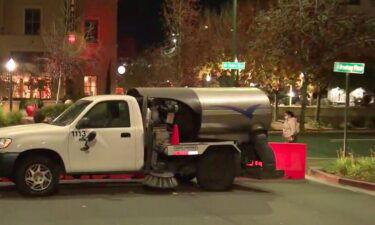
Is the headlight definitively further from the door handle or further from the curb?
the curb

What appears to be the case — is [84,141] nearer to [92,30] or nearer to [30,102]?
[30,102]

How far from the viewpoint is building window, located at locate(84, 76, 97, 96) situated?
4506 cm

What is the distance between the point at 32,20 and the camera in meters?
44.9

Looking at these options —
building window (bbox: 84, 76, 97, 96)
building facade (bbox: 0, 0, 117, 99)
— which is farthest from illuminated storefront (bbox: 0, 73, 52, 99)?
building window (bbox: 84, 76, 97, 96)

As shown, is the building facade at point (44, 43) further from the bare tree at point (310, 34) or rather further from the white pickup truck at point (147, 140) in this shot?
the white pickup truck at point (147, 140)

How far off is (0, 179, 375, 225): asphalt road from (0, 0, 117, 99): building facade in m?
30.3

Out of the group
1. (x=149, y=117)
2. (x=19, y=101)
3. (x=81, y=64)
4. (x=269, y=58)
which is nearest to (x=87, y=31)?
(x=81, y=64)

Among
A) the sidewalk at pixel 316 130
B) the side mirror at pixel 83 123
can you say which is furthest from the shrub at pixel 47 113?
the side mirror at pixel 83 123

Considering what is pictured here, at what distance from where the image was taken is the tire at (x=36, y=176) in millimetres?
11109

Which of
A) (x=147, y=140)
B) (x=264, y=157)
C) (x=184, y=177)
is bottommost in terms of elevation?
(x=184, y=177)

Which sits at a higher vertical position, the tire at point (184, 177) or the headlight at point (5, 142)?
the headlight at point (5, 142)

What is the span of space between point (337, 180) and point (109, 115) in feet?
19.0

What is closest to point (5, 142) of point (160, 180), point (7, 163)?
point (7, 163)

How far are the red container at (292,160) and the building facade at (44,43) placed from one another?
2840 centimetres
